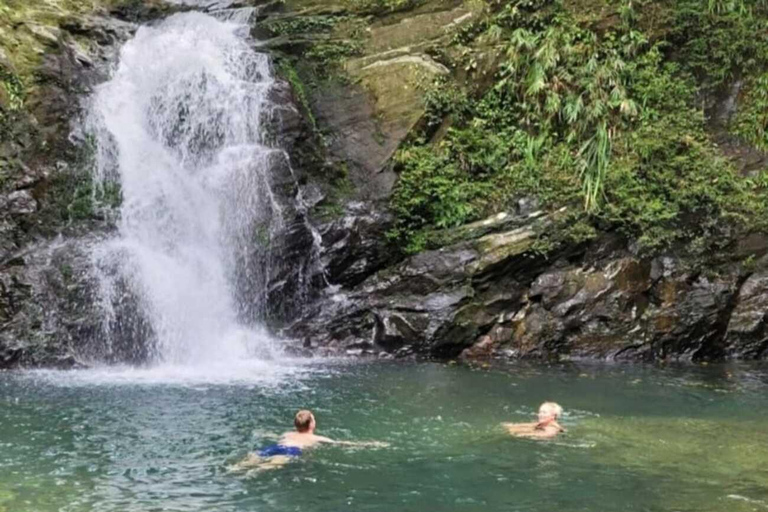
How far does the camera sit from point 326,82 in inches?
765

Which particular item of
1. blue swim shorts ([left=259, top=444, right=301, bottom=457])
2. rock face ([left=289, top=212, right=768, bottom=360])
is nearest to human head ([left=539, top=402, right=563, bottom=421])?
blue swim shorts ([left=259, top=444, right=301, bottom=457])

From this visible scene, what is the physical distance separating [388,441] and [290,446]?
1391 mm

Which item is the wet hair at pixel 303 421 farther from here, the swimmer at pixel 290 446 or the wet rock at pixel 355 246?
the wet rock at pixel 355 246

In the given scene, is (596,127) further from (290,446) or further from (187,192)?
(290,446)

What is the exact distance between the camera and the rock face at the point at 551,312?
1611 centimetres

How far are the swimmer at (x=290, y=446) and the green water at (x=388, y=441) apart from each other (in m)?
0.16

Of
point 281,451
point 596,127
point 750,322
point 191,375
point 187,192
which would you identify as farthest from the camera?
point 596,127

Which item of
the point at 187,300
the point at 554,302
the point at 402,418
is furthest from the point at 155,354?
the point at 554,302

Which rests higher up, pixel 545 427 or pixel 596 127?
pixel 596 127

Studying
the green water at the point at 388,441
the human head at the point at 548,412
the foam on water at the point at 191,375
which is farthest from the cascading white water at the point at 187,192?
the human head at the point at 548,412

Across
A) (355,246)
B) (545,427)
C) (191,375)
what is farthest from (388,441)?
(355,246)

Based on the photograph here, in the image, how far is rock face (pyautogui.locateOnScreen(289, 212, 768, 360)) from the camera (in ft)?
52.9

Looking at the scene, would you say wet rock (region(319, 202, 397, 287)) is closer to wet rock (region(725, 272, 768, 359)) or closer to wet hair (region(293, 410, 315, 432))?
wet rock (region(725, 272, 768, 359))

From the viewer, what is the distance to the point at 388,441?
30.7 feet
